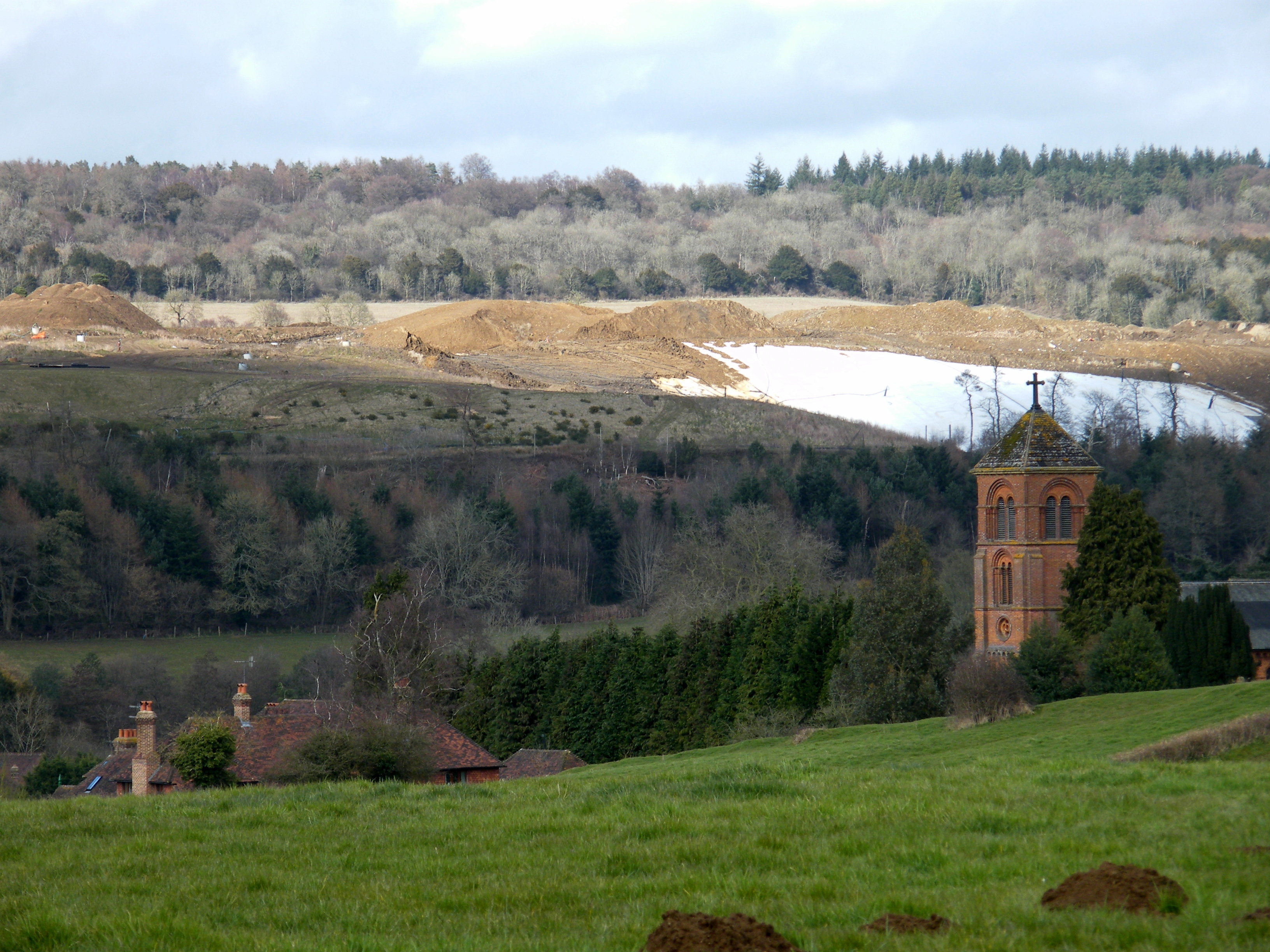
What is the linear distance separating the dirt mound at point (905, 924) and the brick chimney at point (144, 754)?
26.6m

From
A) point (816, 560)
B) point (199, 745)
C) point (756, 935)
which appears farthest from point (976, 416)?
point (756, 935)

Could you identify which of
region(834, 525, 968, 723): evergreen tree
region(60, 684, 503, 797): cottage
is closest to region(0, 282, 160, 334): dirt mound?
region(60, 684, 503, 797): cottage

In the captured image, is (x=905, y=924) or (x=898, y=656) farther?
(x=898, y=656)

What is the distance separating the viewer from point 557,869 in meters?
8.84

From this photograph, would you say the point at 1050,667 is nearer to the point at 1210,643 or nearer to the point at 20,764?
the point at 1210,643

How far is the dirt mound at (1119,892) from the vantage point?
6.79 metres

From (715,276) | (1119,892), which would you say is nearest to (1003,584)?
(1119,892)

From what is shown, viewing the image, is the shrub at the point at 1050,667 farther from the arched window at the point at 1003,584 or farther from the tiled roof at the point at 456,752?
the tiled roof at the point at 456,752

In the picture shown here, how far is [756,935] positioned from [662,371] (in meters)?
97.0

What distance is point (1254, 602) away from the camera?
47.1 meters

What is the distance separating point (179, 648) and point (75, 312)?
6296 centimetres

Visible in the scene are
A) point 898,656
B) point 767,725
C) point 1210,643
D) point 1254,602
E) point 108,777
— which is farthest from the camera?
point 1254,602

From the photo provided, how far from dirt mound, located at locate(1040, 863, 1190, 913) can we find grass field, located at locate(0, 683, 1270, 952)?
0.13 metres

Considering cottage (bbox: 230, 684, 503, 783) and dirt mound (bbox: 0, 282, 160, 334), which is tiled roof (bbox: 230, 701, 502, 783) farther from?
dirt mound (bbox: 0, 282, 160, 334)
